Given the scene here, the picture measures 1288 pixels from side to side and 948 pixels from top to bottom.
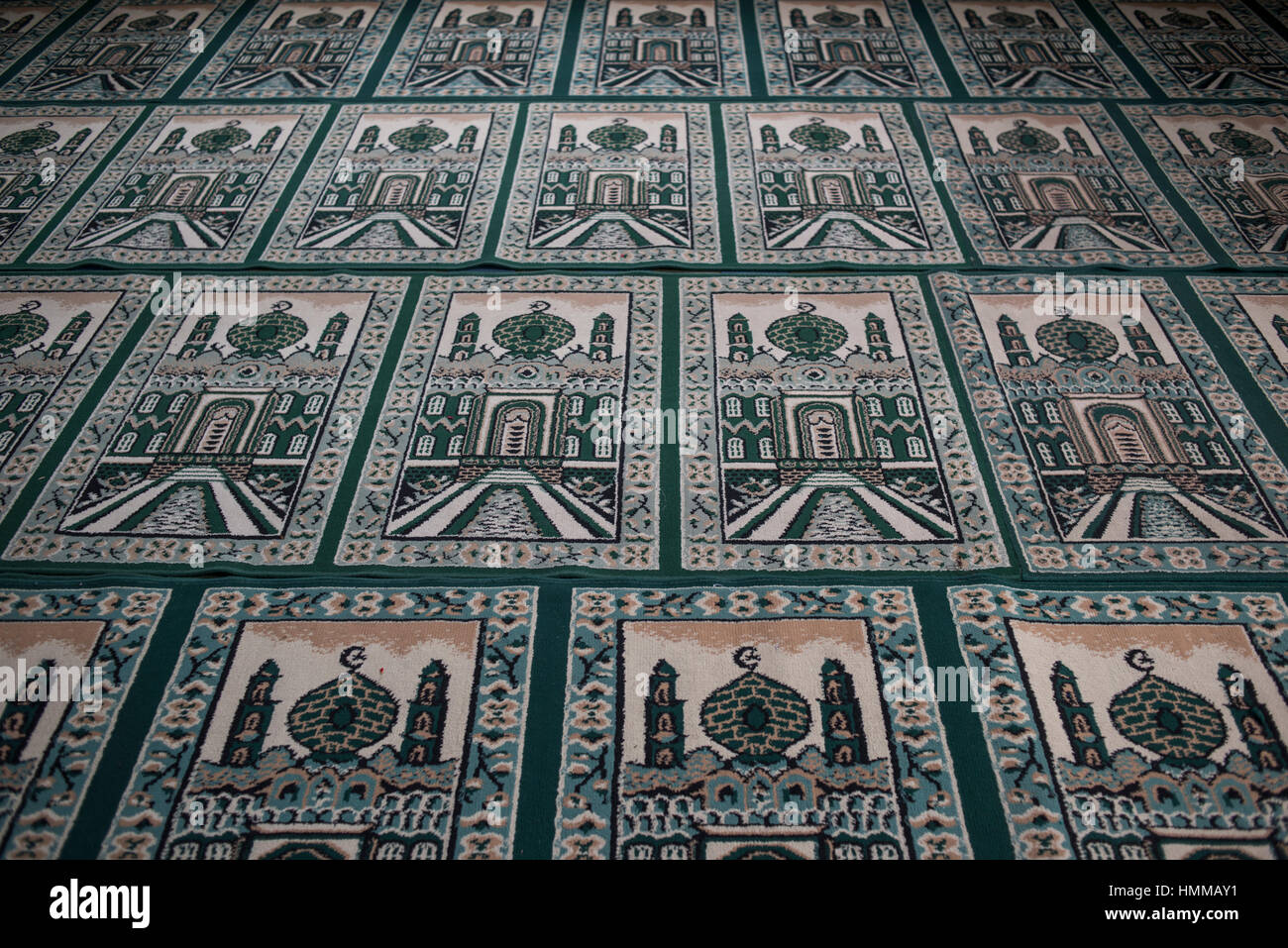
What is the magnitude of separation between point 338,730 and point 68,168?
209 centimetres

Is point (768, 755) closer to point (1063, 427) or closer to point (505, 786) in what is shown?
point (505, 786)

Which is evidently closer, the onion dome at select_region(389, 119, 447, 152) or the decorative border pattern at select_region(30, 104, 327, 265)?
the decorative border pattern at select_region(30, 104, 327, 265)

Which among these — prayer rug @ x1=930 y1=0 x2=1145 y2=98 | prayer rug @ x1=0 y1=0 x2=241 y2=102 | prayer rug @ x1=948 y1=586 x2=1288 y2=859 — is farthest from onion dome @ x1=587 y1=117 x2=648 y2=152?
prayer rug @ x1=948 y1=586 x2=1288 y2=859

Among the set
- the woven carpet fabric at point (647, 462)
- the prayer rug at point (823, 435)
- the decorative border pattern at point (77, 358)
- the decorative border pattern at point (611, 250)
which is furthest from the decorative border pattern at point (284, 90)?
the prayer rug at point (823, 435)

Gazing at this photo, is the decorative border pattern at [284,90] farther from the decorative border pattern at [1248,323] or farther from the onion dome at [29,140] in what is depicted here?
the decorative border pattern at [1248,323]

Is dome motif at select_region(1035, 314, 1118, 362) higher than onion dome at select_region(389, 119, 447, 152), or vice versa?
onion dome at select_region(389, 119, 447, 152)

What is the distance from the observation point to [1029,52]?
331 centimetres

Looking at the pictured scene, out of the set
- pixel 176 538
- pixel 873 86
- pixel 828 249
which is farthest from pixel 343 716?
pixel 873 86

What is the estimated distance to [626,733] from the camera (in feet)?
4.65

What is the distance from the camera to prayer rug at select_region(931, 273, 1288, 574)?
1.69m

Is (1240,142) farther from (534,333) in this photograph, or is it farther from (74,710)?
(74,710)

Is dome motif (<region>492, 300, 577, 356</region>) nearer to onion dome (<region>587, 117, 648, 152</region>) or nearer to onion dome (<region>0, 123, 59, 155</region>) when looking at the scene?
onion dome (<region>587, 117, 648, 152</region>)

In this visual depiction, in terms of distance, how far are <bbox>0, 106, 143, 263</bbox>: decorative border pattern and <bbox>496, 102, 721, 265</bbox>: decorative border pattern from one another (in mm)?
1131

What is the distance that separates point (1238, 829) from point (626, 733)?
0.78 m
